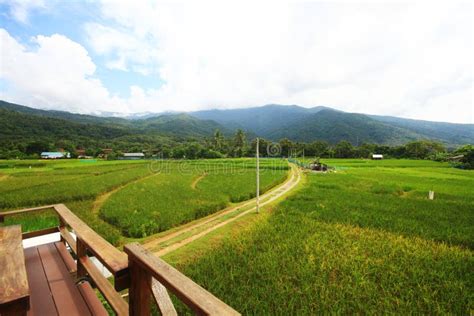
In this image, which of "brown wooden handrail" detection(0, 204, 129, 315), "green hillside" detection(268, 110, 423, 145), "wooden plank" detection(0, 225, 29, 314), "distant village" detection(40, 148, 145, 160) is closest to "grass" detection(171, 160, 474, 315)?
"brown wooden handrail" detection(0, 204, 129, 315)

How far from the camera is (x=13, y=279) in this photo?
1.84 meters

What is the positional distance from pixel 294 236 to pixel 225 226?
3.34 m

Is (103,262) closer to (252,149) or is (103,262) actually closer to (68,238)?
(68,238)

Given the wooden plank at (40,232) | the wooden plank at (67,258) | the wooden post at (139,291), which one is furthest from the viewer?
the wooden plank at (40,232)

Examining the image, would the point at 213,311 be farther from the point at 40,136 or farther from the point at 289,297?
the point at 40,136

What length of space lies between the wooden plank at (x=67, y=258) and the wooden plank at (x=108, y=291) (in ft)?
2.25

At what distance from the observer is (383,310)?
396cm

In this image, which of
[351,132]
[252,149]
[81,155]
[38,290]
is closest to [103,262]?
[38,290]

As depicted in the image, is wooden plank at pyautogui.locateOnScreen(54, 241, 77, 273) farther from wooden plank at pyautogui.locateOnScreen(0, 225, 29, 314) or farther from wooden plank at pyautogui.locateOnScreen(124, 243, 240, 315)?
wooden plank at pyautogui.locateOnScreen(124, 243, 240, 315)

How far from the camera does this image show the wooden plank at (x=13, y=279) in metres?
1.57

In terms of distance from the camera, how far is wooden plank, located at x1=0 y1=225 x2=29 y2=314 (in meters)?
1.57

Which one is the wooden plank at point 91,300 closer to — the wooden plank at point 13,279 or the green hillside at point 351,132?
the wooden plank at point 13,279

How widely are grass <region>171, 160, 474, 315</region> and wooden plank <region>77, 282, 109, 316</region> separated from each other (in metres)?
1.71

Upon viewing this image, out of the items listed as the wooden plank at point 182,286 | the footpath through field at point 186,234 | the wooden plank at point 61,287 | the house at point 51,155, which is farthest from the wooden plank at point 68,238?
the house at point 51,155
